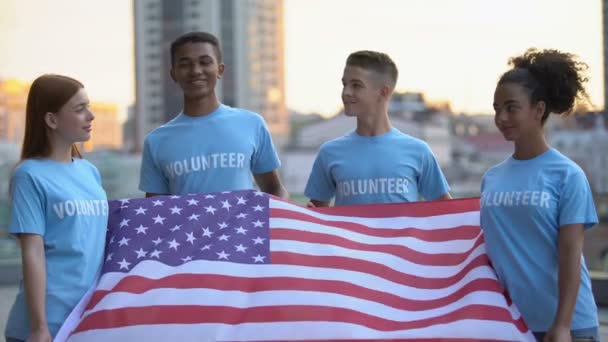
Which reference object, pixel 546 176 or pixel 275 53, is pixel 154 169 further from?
pixel 275 53

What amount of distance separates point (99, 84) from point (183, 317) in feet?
276

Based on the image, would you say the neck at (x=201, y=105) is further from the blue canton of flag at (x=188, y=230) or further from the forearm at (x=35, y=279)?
the forearm at (x=35, y=279)

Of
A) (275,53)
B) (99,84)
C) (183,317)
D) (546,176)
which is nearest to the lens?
(546,176)

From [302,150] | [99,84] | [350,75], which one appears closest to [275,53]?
[302,150]

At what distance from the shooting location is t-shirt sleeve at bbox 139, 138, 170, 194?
3.02 metres

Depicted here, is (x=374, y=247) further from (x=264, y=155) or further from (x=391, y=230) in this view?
(x=264, y=155)

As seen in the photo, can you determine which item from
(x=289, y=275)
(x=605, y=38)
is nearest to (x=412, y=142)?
(x=289, y=275)

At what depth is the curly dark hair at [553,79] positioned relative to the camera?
→ 2295 mm

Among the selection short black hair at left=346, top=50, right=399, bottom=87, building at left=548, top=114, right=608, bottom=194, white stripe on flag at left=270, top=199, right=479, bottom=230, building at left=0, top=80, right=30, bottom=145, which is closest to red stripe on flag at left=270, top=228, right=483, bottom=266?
white stripe on flag at left=270, top=199, right=479, bottom=230

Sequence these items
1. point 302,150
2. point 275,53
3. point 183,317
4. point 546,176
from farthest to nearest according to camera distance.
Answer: point 275,53, point 302,150, point 183,317, point 546,176

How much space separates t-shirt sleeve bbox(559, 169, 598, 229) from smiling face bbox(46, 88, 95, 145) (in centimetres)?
111

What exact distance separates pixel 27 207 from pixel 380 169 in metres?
1.11

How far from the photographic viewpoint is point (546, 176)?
2.26m

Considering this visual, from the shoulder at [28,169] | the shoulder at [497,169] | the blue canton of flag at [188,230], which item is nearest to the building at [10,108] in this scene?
the blue canton of flag at [188,230]
